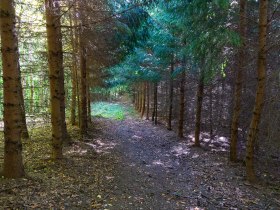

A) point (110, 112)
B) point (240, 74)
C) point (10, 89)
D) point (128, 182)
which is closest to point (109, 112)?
point (110, 112)

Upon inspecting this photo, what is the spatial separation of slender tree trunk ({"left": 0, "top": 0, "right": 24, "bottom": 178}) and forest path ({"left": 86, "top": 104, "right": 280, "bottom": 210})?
1986 mm

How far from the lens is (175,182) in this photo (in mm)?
8102

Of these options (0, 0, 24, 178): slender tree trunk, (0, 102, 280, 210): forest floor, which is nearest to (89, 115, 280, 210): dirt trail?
(0, 102, 280, 210): forest floor

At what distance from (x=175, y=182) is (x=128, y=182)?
5.07 feet

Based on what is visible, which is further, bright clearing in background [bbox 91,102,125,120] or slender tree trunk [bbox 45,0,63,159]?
bright clearing in background [bbox 91,102,125,120]

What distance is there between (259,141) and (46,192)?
9173 mm

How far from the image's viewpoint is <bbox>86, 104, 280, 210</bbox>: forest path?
20.5ft

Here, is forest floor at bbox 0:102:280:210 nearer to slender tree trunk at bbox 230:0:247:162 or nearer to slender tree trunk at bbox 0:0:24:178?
slender tree trunk at bbox 0:0:24:178

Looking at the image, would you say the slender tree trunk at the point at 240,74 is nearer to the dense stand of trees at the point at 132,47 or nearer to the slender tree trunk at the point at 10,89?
the dense stand of trees at the point at 132,47

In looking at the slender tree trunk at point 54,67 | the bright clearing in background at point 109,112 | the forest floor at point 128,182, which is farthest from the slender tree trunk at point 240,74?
the bright clearing in background at point 109,112

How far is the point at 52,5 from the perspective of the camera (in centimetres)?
692

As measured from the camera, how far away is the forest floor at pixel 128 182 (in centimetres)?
542

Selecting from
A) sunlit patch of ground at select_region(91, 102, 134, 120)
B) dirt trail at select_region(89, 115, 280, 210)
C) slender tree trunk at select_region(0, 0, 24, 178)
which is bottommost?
sunlit patch of ground at select_region(91, 102, 134, 120)

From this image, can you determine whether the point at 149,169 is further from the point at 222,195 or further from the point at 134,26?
the point at 134,26
